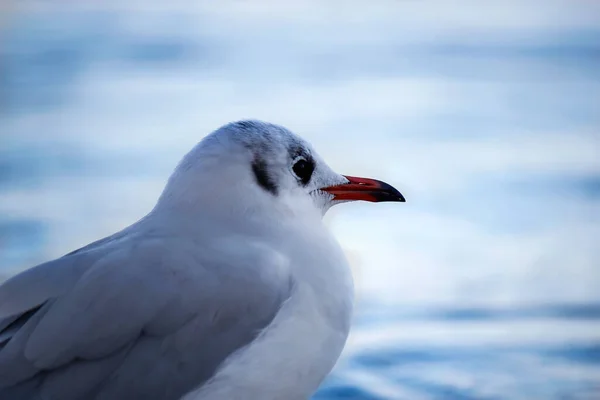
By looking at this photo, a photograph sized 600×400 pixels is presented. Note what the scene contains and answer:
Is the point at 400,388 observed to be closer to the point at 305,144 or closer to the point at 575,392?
the point at 575,392

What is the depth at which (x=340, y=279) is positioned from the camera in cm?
195

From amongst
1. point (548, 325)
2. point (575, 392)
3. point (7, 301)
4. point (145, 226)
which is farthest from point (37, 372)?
point (548, 325)

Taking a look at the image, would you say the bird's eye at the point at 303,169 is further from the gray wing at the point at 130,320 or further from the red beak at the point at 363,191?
the gray wing at the point at 130,320

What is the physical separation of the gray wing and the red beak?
0.96 feet

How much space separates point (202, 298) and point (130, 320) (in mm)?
108

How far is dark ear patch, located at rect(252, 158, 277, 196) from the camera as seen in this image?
1.96m

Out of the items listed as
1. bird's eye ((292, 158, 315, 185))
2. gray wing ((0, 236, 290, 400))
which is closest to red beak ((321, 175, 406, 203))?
bird's eye ((292, 158, 315, 185))

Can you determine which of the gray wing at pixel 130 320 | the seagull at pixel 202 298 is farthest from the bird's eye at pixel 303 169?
the gray wing at pixel 130 320

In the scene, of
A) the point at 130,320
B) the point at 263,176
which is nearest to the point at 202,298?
the point at 130,320

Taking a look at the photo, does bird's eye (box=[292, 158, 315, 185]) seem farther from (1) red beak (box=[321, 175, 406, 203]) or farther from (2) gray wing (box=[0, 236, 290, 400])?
(2) gray wing (box=[0, 236, 290, 400])

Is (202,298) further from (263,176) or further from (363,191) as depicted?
(363,191)

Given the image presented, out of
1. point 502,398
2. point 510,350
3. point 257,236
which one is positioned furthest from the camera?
point 510,350

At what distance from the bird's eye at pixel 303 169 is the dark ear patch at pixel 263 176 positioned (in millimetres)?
51

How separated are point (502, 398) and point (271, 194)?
114 centimetres
